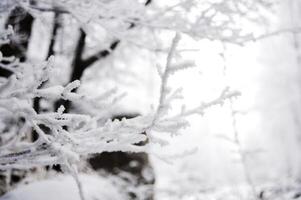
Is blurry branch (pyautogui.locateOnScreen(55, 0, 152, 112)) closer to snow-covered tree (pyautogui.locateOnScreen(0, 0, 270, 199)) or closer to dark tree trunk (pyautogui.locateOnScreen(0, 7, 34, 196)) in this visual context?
snow-covered tree (pyautogui.locateOnScreen(0, 0, 270, 199))

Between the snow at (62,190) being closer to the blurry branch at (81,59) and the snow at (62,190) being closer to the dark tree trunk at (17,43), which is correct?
the dark tree trunk at (17,43)

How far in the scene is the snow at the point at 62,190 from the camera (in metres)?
3.46

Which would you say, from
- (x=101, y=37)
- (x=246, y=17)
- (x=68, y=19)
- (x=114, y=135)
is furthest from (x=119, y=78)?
(x=114, y=135)

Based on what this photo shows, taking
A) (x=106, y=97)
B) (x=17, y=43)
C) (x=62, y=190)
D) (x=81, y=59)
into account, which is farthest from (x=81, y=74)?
(x=106, y=97)

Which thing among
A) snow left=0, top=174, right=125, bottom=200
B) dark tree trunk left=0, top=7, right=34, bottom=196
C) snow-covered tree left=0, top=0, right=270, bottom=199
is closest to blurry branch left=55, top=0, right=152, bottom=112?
snow-covered tree left=0, top=0, right=270, bottom=199

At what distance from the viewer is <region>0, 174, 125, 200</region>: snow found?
3.46 meters

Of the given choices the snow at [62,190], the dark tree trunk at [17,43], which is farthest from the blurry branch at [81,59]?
the snow at [62,190]

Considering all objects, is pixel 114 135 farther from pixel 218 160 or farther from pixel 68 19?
pixel 218 160

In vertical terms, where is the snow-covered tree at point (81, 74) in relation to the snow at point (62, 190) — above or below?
above

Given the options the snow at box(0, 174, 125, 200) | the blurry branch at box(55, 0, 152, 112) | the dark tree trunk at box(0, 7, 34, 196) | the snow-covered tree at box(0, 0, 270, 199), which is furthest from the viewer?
the blurry branch at box(55, 0, 152, 112)

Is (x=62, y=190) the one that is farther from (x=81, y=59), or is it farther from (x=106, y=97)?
(x=81, y=59)

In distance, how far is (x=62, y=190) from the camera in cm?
357

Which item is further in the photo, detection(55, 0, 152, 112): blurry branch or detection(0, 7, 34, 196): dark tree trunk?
detection(55, 0, 152, 112): blurry branch

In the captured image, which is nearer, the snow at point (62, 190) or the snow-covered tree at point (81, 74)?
the snow-covered tree at point (81, 74)
